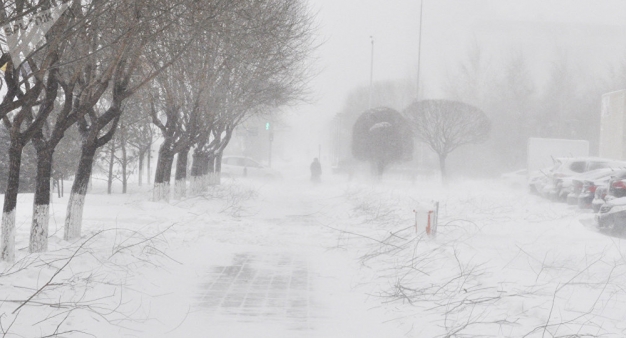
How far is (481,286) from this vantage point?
7.52 metres

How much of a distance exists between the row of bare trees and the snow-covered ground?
1.26m

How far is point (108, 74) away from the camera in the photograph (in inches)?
381

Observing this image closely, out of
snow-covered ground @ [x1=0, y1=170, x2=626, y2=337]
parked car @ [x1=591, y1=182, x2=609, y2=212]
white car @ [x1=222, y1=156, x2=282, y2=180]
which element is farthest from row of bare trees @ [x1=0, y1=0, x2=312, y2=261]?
white car @ [x1=222, y1=156, x2=282, y2=180]

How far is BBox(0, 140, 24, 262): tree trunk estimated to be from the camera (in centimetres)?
874

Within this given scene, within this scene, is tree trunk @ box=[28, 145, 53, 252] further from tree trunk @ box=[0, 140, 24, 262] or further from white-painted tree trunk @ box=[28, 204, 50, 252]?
tree trunk @ box=[0, 140, 24, 262]

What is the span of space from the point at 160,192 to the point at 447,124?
80.4 ft

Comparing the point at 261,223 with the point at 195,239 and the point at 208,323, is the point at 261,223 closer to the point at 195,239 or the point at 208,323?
the point at 195,239

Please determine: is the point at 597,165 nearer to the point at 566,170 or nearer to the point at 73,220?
the point at 566,170

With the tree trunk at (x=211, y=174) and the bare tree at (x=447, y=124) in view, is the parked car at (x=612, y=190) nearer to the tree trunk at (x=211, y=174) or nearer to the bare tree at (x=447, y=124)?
the tree trunk at (x=211, y=174)

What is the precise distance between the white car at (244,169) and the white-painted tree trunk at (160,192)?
70.9ft

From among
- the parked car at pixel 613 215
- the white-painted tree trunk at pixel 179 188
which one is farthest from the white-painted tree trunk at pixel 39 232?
the white-painted tree trunk at pixel 179 188

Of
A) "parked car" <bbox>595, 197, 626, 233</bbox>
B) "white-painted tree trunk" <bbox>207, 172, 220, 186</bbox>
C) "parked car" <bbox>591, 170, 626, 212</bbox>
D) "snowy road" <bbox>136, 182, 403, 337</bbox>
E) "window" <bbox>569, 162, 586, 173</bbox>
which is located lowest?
"snowy road" <bbox>136, 182, 403, 337</bbox>

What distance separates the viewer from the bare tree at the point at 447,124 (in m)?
40.8

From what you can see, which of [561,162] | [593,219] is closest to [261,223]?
[593,219]
